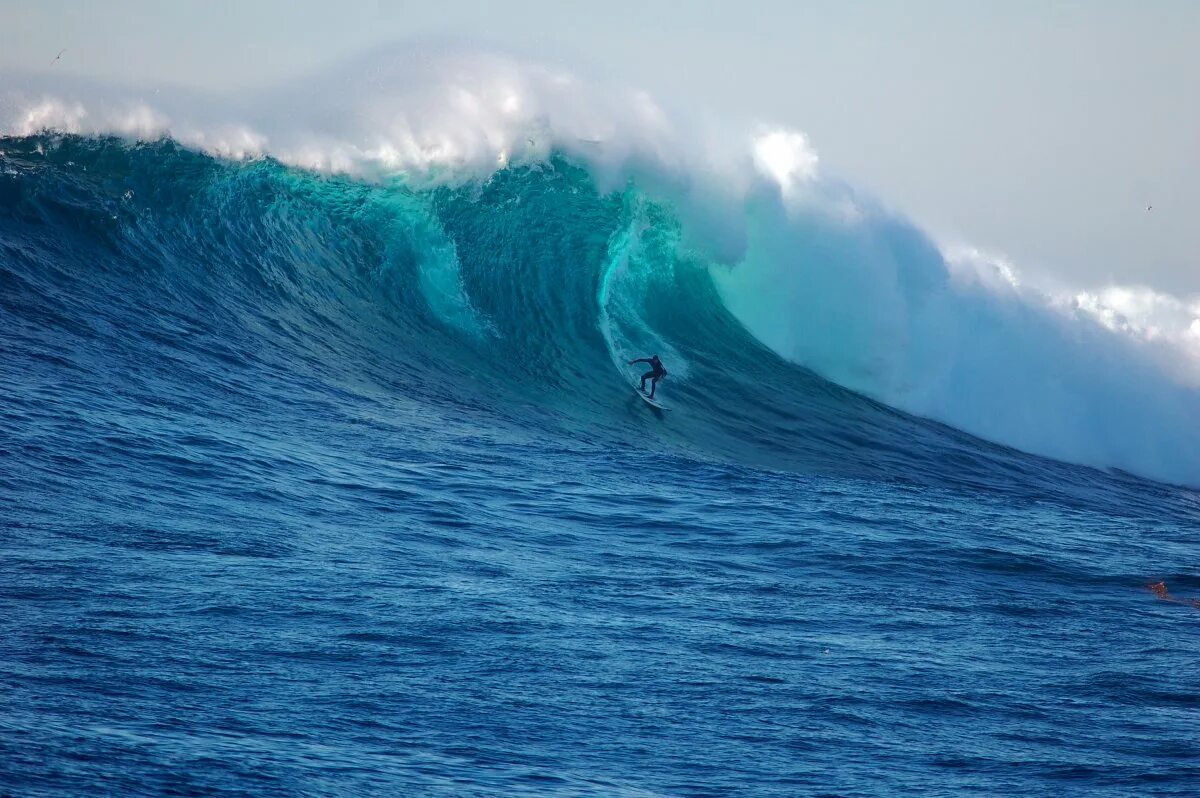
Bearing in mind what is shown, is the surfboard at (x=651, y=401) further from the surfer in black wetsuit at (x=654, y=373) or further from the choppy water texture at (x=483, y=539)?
the choppy water texture at (x=483, y=539)

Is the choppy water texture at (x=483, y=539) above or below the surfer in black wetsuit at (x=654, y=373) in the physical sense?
below

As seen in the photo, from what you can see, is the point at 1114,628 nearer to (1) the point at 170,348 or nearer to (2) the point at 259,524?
(2) the point at 259,524

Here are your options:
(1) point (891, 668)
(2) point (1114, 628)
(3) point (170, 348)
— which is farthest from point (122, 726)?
(3) point (170, 348)

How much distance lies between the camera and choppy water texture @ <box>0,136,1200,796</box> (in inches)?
221

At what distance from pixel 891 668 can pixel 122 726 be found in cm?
398

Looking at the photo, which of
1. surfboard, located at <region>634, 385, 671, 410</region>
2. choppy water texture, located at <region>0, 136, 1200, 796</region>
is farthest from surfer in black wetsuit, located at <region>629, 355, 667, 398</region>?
choppy water texture, located at <region>0, 136, 1200, 796</region>

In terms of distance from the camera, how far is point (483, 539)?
903 cm

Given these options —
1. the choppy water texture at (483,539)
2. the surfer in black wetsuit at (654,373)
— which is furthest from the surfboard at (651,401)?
the choppy water texture at (483,539)

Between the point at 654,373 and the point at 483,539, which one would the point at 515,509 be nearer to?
the point at 483,539

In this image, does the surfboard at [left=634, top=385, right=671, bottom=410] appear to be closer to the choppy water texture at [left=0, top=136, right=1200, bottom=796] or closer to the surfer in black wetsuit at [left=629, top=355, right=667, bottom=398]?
the surfer in black wetsuit at [left=629, top=355, right=667, bottom=398]

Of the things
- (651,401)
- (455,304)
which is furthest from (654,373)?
(455,304)

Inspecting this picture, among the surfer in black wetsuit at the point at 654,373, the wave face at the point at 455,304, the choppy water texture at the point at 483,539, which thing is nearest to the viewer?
the choppy water texture at the point at 483,539

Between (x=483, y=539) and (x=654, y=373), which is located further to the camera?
(x=654, y=373)

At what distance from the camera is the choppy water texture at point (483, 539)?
18.4 ft
